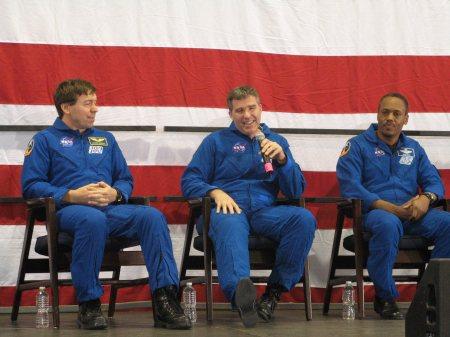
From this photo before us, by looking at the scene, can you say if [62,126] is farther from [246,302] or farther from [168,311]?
[246,302]

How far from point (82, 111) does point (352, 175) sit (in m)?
1.41

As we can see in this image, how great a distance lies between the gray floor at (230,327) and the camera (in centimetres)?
369

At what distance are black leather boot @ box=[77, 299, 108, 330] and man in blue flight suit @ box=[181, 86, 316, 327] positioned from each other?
0.55 metres

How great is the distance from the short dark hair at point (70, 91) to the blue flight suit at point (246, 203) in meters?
0.64

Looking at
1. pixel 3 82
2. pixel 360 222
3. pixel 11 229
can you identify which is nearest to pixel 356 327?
pixel 360 222

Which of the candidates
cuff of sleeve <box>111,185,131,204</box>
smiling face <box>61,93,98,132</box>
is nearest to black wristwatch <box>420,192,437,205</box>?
cuff of sleeve <box>111,185,131,204</box>

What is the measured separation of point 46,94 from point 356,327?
200cm

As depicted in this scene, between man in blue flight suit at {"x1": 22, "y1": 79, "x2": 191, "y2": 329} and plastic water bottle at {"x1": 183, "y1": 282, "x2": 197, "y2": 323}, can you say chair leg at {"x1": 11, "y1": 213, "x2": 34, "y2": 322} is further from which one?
plastic water bottle at {"x1": 183, "y1": 282, "x2": 197, "y2": 323}

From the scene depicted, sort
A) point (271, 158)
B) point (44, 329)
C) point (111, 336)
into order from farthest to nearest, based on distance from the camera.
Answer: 1. point (271, 158)
2. point (44, 329)
3. point (111, 336)

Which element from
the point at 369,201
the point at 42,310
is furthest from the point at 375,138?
the point at 42,310

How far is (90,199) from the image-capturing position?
4.07m

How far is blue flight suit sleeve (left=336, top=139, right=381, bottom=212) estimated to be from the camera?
4560mm

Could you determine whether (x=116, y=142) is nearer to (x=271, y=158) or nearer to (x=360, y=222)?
(x=271, y=158)

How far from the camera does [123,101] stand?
4.82 metres
